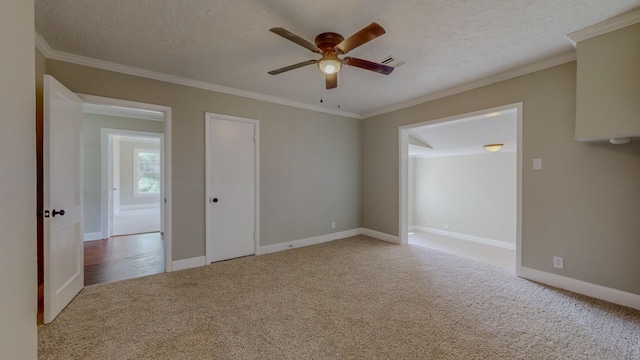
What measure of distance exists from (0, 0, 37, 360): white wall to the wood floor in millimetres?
2897

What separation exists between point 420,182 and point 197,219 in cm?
595

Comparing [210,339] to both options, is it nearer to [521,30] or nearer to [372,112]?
[521,30]

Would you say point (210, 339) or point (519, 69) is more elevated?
point (519, 69)

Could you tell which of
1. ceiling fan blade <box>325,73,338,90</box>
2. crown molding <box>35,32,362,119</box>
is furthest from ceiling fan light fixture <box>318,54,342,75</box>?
crown molding <box>35,32,362,119</box>

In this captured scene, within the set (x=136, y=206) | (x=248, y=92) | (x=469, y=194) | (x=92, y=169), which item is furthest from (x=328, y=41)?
(x=136, y=206)

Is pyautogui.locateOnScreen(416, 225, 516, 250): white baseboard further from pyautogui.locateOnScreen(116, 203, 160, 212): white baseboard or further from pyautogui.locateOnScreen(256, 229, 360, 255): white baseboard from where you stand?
pyautogui.locateOnScreen(116, 203, 160, 212): white baseboard

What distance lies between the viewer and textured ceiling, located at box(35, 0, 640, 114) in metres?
2.01

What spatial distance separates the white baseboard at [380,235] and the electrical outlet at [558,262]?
2.17 m

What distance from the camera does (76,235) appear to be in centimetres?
272

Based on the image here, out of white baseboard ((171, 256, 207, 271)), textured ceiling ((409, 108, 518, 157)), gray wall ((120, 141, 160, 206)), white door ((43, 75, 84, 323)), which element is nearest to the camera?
white door ((43, 75, 84, 323))

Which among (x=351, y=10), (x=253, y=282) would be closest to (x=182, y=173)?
(x=253, y=282)

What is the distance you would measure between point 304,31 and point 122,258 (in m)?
4.17

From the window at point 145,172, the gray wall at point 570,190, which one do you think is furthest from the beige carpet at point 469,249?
the window at point 145,172

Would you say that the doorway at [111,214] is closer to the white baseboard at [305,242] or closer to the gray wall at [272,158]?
the gray wall at [272,158]
